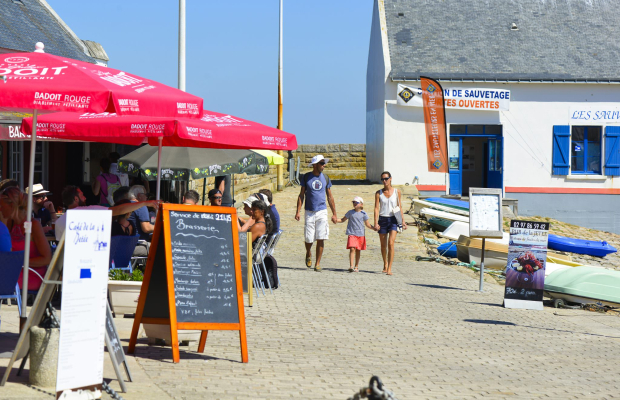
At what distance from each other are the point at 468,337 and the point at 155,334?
341 cm

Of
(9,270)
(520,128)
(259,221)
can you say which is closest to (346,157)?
(520,128)

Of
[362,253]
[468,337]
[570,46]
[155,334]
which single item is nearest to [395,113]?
[570,46]

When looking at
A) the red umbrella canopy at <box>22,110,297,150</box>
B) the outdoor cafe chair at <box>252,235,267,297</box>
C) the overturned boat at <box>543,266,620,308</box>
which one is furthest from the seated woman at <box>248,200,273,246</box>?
the overturned boat at <box>543,266,620,308</box>

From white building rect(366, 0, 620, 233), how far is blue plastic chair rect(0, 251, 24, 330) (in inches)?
819

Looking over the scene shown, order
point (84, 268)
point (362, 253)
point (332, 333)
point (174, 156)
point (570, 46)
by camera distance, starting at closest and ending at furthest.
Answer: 1. point (84, 268)
2. point (332, 333)
3. point (174, 156)
4. point (362, 253)
5. point (570, 46)

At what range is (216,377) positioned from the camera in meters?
5.86

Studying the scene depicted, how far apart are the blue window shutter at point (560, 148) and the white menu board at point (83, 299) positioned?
2386 cm

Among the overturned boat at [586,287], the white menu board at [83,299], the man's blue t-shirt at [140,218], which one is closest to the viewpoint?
the white menu board at [83,299]

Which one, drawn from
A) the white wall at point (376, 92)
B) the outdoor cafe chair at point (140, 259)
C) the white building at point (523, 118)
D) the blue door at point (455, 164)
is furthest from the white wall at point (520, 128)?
the outdoor cafe chair at point (140, 259)

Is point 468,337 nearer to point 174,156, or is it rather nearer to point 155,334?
point 155,334

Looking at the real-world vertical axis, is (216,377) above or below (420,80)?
below

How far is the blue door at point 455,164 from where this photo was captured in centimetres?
2689

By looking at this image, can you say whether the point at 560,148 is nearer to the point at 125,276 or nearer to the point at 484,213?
the point at 484,213

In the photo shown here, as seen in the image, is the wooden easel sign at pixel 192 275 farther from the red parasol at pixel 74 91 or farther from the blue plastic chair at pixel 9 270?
the blue plastic chair at pixel 9 270
